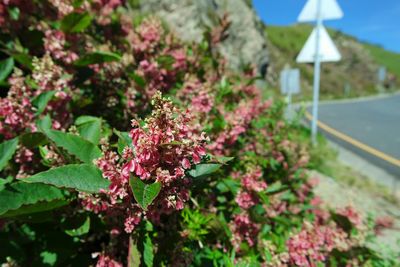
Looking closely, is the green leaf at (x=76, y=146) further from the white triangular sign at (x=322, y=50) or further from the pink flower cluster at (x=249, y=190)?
the white triangular sign at (x=322, y=50)

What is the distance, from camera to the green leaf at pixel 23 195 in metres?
1.43

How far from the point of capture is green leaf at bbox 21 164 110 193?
1369mm

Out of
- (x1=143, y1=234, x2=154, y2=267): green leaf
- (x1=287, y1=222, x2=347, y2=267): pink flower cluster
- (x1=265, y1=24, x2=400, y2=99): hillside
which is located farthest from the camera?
(x1=265, y1=24, x2=400, y2=99): hillside

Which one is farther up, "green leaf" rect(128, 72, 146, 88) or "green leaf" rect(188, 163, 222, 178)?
"green leaf" rect(128, 72, 146, 88)

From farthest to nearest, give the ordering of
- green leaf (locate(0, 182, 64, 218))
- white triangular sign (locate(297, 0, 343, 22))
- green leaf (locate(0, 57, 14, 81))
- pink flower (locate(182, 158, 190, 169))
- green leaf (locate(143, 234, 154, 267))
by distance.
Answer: white triangular sign (locate(297, 0, 343, 22))
green leaf (locate(0, 57, 14, 81))
green leaf (locate(143, 234, 154, 267))
green leaf (locate(0, 182, 64, 218))
pink flower (locate(182, 158, 190, 169))

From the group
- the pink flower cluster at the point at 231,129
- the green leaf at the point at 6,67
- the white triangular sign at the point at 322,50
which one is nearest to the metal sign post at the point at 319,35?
the white triangular sign at the point at 322,50

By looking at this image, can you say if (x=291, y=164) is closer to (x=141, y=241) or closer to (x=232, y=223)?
(x=232, y=223)

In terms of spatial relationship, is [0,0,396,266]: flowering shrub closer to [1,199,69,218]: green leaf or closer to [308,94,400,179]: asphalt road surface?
[1,199,69,218]: green leaf

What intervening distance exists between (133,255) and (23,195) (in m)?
0.49

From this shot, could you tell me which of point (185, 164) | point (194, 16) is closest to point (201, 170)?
point (185, 164)

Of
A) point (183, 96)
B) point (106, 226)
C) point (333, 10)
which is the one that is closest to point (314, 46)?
point (333, 10)

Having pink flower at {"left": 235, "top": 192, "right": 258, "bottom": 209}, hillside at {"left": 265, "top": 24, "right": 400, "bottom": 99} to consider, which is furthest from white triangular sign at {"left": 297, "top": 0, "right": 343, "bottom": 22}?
hillside at {"left": 265, "top": 24, "right": 400, "bottom": 99}

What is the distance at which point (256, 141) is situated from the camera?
10.9ft

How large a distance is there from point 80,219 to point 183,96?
134 centimetres
